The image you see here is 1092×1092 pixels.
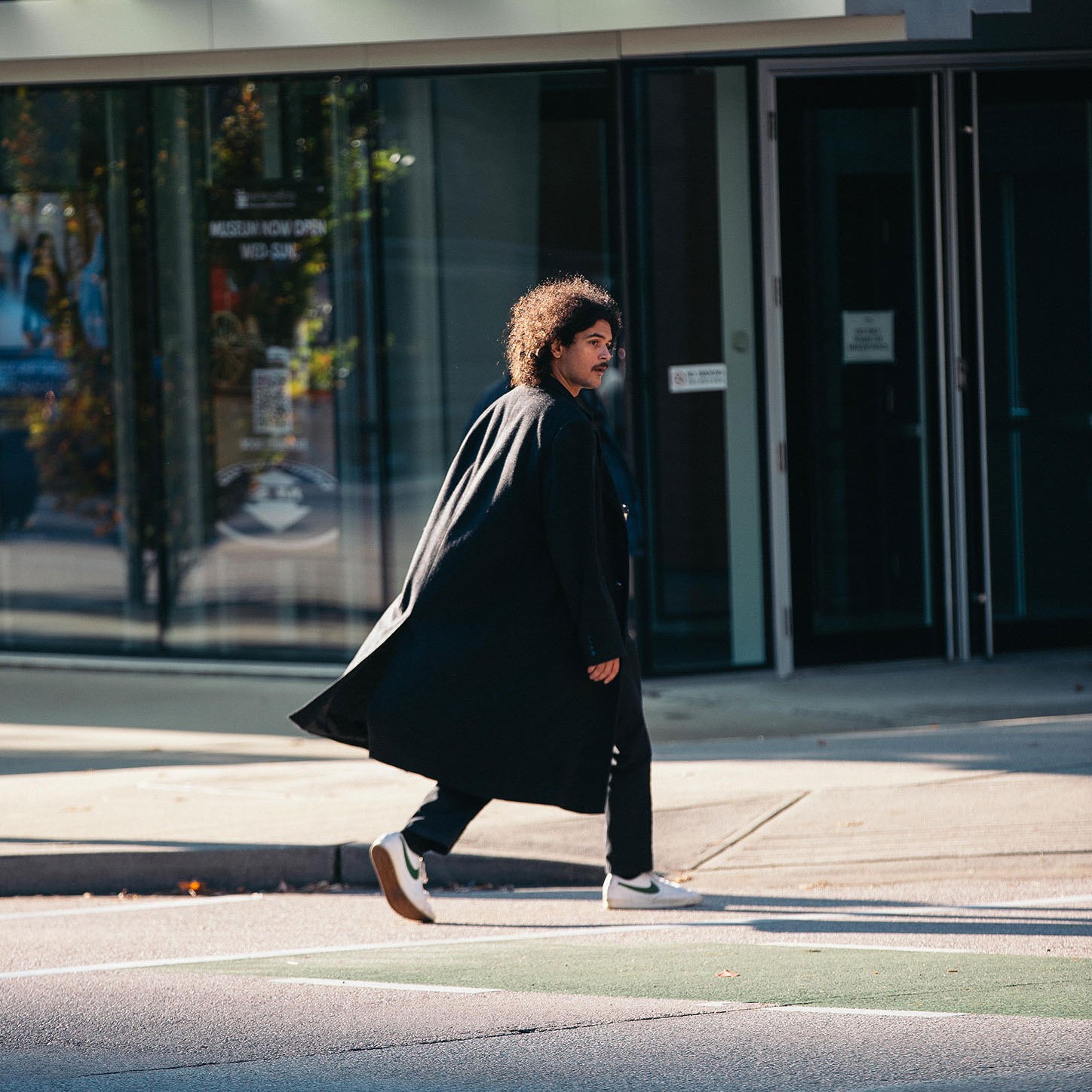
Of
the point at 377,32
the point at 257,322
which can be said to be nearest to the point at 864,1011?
the point at 377,32

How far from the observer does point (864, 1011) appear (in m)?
4.42

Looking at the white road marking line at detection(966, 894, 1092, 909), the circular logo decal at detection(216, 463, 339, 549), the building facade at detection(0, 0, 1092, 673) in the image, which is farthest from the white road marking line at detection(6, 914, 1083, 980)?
the circular logo decal at detection(216, 463, 339, 549)

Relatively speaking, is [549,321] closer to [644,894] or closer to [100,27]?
[644,894]

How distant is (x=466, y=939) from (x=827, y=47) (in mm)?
5923

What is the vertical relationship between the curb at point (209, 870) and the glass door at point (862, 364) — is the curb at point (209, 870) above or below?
below

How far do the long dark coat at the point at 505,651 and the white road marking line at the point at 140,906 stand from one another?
44.1 inches

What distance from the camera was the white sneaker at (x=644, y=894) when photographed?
5.67 meters

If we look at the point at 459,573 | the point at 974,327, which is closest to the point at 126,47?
the point at 974,327

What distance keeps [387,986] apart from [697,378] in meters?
5.43

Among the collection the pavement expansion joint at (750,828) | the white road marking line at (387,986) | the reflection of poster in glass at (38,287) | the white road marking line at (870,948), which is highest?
the reflection of poster in glass at (38,287)

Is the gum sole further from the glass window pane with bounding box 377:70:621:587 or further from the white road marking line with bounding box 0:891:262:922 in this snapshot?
the glass window pane with bounding box 377:70:621:587

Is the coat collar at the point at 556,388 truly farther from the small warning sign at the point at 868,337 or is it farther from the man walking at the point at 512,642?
the small warning sign at the point at 868,337

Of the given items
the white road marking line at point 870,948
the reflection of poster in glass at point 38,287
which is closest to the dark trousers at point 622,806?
the white road marking line at point 870,948

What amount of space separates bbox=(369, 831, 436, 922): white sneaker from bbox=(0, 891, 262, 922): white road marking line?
2.98 ft
